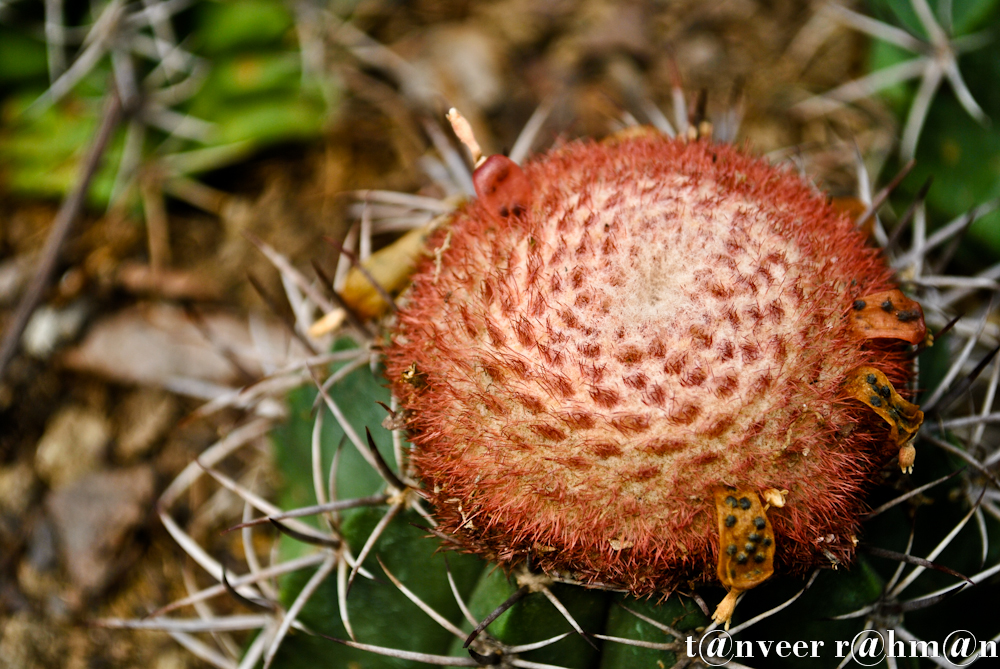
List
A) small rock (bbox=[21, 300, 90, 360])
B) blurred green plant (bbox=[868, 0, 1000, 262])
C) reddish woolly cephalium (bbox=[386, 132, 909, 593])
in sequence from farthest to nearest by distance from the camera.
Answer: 1. small rock (bbox=[21, 300, 90, 360])
2. blurred green plant (bbox=[868, 0, 1000, 262])
3. reddish woolly cephalium (bbox=[386, 132, 909, 593])

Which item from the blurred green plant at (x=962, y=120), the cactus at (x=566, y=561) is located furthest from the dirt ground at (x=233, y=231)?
the cactus at (x=566, y=561)

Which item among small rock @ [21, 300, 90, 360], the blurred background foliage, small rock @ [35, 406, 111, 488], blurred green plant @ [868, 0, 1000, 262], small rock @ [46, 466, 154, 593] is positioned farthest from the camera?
small rock @ [21, 300, 90, 360]

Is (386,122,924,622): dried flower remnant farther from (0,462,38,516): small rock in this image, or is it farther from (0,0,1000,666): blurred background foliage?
(0,462,38,516): small rock

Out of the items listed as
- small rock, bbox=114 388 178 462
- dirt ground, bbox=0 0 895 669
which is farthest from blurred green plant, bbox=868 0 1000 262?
small rock, bbox=114 388 178 462

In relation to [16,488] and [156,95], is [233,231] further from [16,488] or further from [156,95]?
[16,488]

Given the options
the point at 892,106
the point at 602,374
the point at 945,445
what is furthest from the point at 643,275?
the point at 892,106

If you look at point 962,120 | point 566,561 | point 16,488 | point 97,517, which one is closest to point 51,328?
point 16,488
